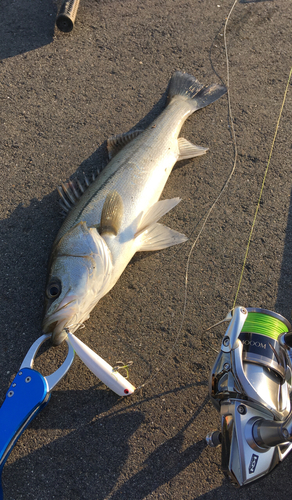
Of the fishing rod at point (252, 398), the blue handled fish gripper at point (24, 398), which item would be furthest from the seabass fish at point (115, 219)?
the fishing rod at point (252, 398)

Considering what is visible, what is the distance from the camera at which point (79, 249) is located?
9.71 ft

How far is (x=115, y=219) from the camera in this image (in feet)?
10.4

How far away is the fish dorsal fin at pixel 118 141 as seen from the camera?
12.6 feet

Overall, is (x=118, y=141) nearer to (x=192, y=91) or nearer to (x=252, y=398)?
(x=192, y=91)

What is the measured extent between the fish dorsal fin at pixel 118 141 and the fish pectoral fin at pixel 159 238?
1059 millimetres

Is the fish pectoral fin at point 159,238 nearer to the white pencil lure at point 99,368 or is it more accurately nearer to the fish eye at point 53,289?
the fish eye at point 53,289

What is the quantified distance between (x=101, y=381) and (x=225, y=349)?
1236 millimetres

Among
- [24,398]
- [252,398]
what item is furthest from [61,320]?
[252,398]

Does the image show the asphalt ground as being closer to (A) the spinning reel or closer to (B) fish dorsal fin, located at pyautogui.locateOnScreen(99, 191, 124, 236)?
(B) fish dorsal fin, located at pyautogui.locateOnScreen(99, 191, 124, 236)

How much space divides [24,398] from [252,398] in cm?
171

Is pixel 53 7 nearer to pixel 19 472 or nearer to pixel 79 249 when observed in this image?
pixel 79 249

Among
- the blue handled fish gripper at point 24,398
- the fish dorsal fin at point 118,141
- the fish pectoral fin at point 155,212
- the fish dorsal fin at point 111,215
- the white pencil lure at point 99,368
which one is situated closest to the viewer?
the blue handled fish gripper at point 24,398

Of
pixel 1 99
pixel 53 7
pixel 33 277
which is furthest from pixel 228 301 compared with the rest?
pixel 53 7

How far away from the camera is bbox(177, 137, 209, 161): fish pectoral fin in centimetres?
389
